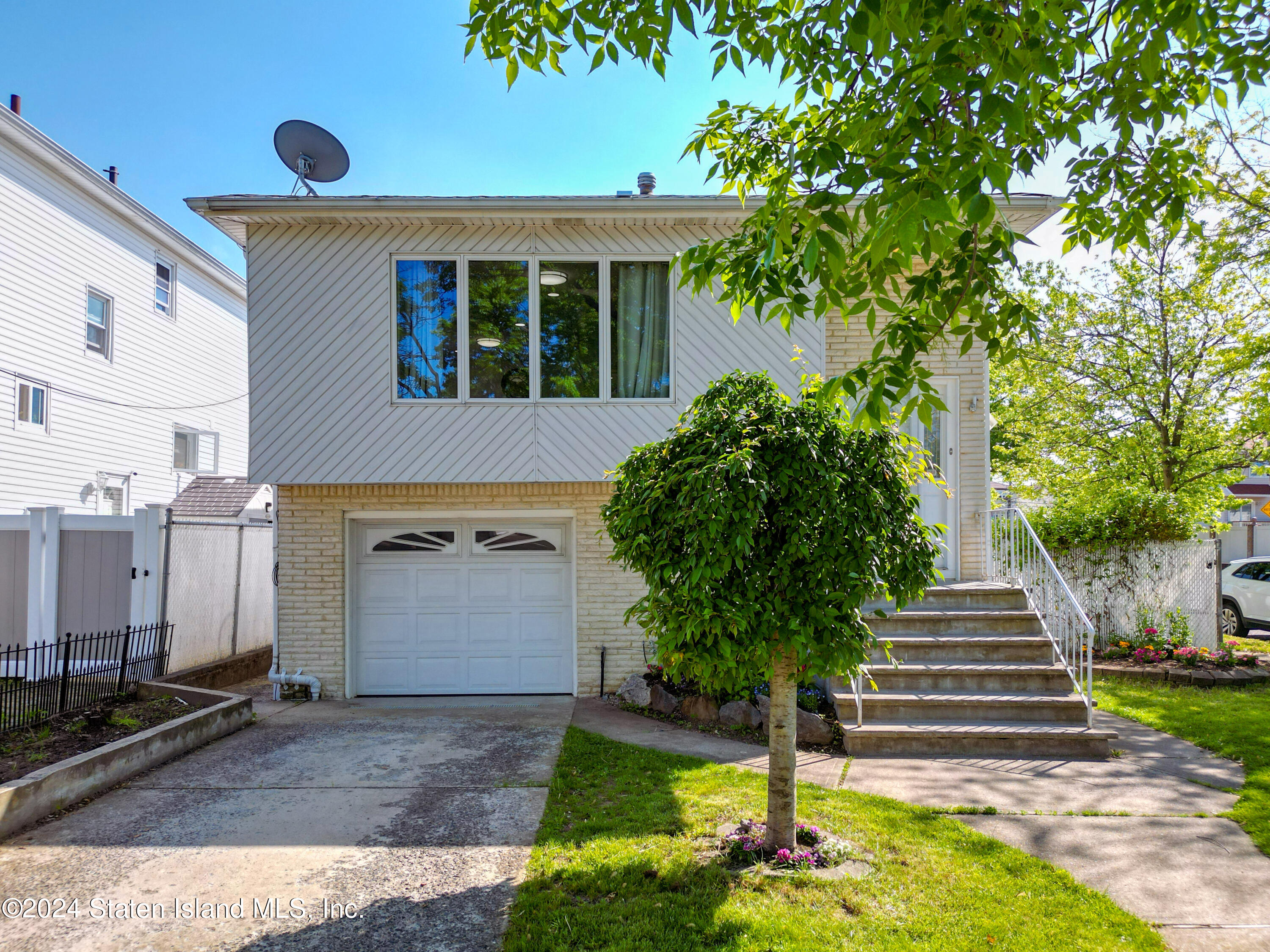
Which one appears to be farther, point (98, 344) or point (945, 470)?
point (98, 344)

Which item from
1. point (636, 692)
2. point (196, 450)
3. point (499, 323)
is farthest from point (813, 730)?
point (196, 450)

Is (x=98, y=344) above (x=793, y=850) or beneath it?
above

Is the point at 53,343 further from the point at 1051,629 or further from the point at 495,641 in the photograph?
the point at 1051,629

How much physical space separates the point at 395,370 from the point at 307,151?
306cm

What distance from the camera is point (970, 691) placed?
24.9 feet

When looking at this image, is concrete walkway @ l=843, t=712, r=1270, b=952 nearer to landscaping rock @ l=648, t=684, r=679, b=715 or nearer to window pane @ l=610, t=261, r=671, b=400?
landscaping rock @ l=648, t=684, r=679, b=715

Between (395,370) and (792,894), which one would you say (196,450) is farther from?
(792,894)

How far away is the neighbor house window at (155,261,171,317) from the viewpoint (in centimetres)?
1570

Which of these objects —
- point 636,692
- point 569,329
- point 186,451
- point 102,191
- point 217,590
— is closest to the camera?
point 636,692

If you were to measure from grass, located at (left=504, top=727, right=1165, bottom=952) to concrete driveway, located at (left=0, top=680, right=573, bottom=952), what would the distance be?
0.96ft

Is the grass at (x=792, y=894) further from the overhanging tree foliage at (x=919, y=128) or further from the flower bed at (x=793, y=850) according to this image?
the overhanging tree foliage at (x=919, y=128)

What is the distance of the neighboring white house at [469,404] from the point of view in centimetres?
882

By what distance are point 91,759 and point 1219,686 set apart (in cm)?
1177

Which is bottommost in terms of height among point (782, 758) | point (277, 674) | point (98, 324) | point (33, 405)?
point (277, 674)
